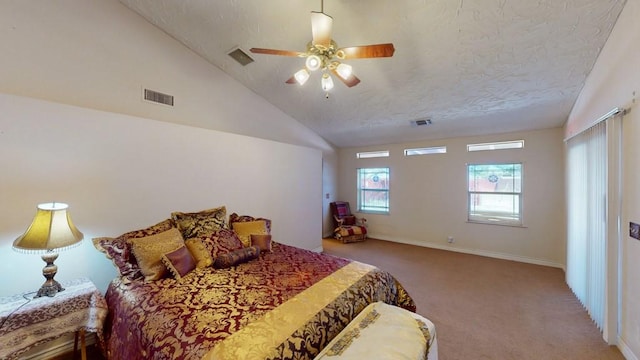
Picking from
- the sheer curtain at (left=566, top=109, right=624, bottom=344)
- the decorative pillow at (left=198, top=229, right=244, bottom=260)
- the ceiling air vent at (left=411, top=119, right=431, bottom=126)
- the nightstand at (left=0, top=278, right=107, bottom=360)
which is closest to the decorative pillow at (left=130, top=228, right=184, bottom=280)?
the decorative pillow at (left=198, top=229, right=244, bottom=260)

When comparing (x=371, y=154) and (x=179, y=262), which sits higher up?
(x=371, y=154)

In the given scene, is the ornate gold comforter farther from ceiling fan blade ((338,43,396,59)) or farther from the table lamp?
ceiling fan blade ((338,43,396,59))

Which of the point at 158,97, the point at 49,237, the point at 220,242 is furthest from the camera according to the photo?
the point at 158,97

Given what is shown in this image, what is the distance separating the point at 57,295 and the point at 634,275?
439 cm

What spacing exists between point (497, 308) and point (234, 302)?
292 cm

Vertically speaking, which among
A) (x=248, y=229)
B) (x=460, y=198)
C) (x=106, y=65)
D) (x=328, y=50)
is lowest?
(x=248, y=229)

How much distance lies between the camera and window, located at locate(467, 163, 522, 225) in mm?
4500

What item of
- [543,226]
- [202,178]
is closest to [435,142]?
[543,226]

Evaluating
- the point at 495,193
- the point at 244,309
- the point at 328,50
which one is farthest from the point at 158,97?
the point at 495,193

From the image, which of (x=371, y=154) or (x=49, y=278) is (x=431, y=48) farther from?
(x=49, y=278)

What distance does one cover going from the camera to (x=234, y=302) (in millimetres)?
1679

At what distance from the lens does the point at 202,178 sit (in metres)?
3.24

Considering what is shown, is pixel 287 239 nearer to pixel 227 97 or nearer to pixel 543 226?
pixel 227 97

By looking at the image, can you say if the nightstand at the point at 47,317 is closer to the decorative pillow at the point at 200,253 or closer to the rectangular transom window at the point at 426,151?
the decorative pillow at the point at 200,253
